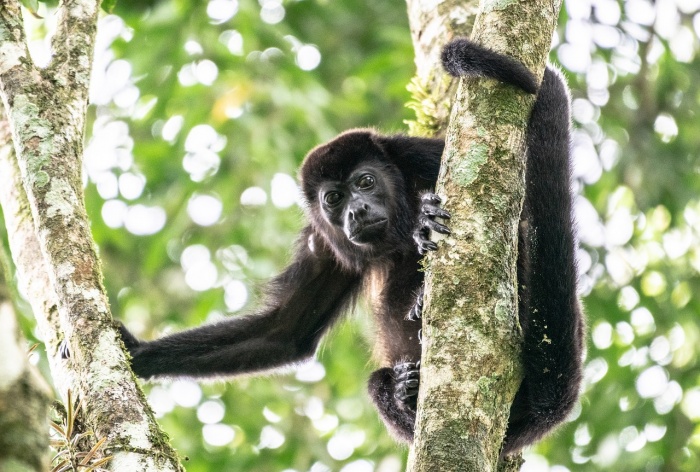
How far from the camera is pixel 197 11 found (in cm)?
702

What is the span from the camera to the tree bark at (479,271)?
2.34 m

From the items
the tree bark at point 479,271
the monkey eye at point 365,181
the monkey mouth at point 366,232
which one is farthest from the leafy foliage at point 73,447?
the monkey eye at point 365,181

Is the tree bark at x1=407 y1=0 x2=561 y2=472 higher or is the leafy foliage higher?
the tree bark at x1=407 y1=0 x2=561 y2=472

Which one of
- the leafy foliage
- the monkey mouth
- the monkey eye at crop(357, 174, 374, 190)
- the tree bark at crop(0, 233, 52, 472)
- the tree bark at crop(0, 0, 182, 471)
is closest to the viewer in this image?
the tree bark at crop(0, 233, 52, 472)

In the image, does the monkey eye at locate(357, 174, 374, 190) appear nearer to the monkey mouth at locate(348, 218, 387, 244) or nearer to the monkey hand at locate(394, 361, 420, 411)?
the monkey mouth at locate(348, 218, 387, 244)

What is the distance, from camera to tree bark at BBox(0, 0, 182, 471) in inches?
96.5

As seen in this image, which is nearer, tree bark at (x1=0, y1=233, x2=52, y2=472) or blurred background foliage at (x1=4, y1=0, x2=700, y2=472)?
tree bark at (x1=0, y1=233, x2=52, y2=472)

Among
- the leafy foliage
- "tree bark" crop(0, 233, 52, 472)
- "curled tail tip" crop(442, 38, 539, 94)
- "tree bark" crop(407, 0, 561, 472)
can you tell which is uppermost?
"tree bark" crop(0, 233, 52, 472)

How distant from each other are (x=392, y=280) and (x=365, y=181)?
23.4 inches

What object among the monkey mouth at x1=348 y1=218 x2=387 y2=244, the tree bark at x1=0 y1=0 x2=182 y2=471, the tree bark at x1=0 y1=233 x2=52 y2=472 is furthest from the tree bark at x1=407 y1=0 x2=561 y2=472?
the monkey mouth at x1=348 y1=218 x2=387 y2=244

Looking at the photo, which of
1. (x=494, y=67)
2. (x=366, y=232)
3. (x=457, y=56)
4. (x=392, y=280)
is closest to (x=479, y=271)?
(x=494, y=67)

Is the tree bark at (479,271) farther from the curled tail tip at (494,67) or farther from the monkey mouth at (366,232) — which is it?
the monkey mouth at (366,232)

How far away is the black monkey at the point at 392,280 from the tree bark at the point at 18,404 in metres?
1.93

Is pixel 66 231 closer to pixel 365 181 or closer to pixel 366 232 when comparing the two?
pixel 366 232
